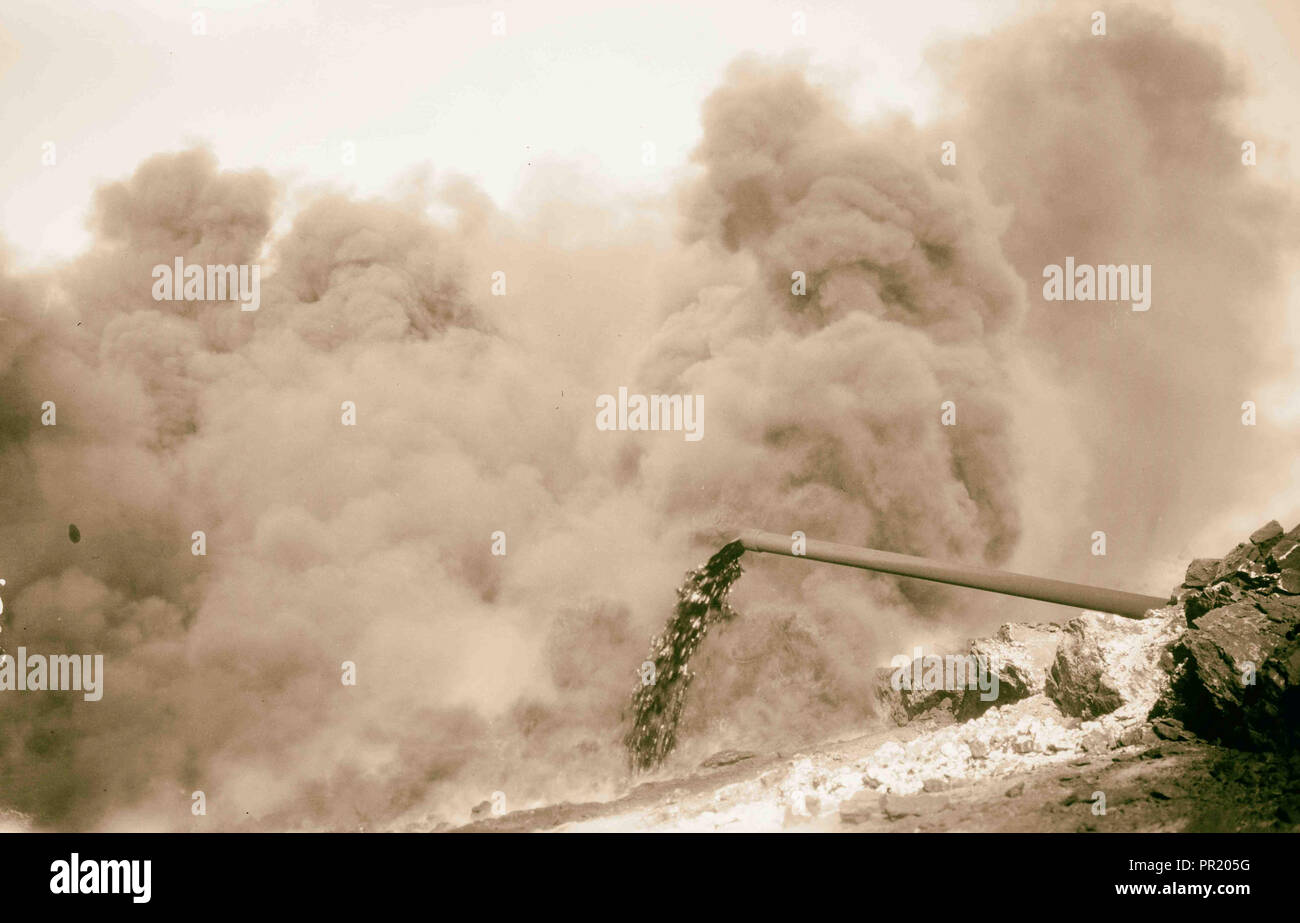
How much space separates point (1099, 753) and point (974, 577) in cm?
377

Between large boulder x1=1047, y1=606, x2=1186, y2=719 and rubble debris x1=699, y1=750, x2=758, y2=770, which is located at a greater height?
large boulder x1=1047, y1=606, x2=1186, y2=719

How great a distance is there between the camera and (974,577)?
15.5 meters

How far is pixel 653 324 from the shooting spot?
2652cm

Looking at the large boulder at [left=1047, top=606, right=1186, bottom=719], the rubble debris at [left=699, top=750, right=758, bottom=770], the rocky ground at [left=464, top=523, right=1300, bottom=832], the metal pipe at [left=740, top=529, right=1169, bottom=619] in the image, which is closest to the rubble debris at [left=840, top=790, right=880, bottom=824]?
the rocky ground at [left=464, top=523, right=1300, bottom=832]

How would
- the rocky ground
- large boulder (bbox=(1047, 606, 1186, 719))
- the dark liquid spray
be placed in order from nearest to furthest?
the rocky ground → large boulder (bbox=(1047, 606, 1186, 719)) → the dark liquid spray

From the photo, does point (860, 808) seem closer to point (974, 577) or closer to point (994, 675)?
point (994, 675)

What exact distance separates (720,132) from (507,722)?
14.8 meters

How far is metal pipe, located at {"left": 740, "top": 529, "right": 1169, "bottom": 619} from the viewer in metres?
14.4

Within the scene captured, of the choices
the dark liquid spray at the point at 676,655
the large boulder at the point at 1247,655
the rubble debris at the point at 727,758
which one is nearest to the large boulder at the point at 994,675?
the rubble debris at the point at 727,758

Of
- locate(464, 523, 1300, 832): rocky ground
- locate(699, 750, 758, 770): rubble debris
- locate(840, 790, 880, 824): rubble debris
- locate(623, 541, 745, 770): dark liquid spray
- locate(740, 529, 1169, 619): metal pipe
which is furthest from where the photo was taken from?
locate(623, 541, 745, 770): dark liquid spray

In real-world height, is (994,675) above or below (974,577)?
below

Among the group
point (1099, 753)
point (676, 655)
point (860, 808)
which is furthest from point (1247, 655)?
point (676, 655)

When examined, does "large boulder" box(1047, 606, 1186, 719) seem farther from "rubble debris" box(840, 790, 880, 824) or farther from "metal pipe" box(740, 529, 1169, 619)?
"rubble debris" box(840, 790, 880, 824)

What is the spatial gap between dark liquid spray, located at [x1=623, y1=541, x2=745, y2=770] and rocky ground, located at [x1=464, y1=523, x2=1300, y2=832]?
298 cm
